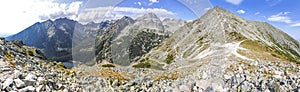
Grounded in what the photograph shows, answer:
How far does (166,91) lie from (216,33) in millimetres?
153402

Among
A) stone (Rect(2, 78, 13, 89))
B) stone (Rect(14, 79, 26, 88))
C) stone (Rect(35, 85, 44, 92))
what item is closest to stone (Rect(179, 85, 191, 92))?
stone (Rect(35, 85, 44, 92))

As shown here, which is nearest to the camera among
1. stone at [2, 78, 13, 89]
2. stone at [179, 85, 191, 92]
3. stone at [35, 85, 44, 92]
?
stone at [2, 78, 13, 89]

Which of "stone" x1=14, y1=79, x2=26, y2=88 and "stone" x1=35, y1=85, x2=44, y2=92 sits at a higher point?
"stone" x1=14, y1=79, x2=26, y2=88

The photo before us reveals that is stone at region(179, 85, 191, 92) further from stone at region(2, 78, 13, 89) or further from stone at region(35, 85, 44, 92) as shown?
stone at region(2, 78, 13, 89)

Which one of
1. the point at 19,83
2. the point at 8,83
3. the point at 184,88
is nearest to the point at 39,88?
the point at 19,83

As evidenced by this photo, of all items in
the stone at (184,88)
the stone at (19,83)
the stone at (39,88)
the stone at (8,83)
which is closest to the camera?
the stone at (8,83)

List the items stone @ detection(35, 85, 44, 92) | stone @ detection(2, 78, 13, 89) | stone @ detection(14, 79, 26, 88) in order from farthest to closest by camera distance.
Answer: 1. stone @ detection(35, 85, 44, 92)
2. stone @ detection(14, 79, 26, 88)
3. stone @ detection(2, 78, 13, 89)

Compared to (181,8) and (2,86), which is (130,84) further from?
(2,86)

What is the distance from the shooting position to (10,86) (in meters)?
21.8

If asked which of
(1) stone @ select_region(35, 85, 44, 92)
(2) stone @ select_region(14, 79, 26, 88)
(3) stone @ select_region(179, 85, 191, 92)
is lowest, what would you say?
Answer: (3) stone @ select_region(179, 85, 191, 92)

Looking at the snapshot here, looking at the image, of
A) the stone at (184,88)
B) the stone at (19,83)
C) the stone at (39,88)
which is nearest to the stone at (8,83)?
the stone at (19,83)

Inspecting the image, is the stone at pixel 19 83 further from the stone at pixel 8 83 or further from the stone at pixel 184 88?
the stone at pixel 184 88

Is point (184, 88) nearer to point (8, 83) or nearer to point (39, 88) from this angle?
point (39, 88)

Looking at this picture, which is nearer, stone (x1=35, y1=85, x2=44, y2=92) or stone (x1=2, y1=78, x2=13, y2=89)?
stone (x1=2, y1=78, x2=13, y2=89)
